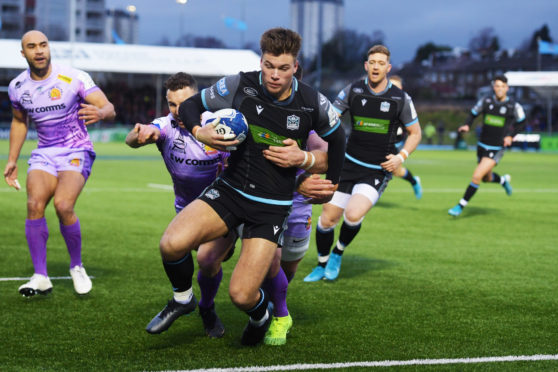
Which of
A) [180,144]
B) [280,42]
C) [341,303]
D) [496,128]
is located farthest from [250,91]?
[496,128]

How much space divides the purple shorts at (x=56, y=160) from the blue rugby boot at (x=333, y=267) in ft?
8.98

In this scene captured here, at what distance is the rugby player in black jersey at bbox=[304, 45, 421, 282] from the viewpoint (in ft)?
27.2

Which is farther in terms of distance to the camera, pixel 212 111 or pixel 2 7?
pixel 2 7

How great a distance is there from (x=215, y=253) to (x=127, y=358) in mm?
1023

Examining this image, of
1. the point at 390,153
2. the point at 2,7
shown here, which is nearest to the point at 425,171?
the point at 390,153

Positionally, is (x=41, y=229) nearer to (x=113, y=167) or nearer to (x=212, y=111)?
(x=212, y=111)

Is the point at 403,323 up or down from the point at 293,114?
down

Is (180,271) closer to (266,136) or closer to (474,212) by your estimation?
(266,136)

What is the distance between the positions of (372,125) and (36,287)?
405 centimetres

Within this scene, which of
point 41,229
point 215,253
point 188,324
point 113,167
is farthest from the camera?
point 113,167

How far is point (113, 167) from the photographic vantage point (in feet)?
85.4

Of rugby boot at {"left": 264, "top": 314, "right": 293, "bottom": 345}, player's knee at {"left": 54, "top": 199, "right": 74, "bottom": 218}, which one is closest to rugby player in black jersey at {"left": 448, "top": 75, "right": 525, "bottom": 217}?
player's knee at {"left": 54, "top": 199, "right": 74, "bottom": 218}

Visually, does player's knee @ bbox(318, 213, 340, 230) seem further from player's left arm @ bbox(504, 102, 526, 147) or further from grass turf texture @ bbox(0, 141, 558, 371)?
player's left arm @ bbox(504, 102, 526, 147)

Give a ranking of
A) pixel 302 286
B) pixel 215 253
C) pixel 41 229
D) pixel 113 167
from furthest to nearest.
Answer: pixel 113 167
pixel 302 286
pixel 41 229
pixel 215 253
